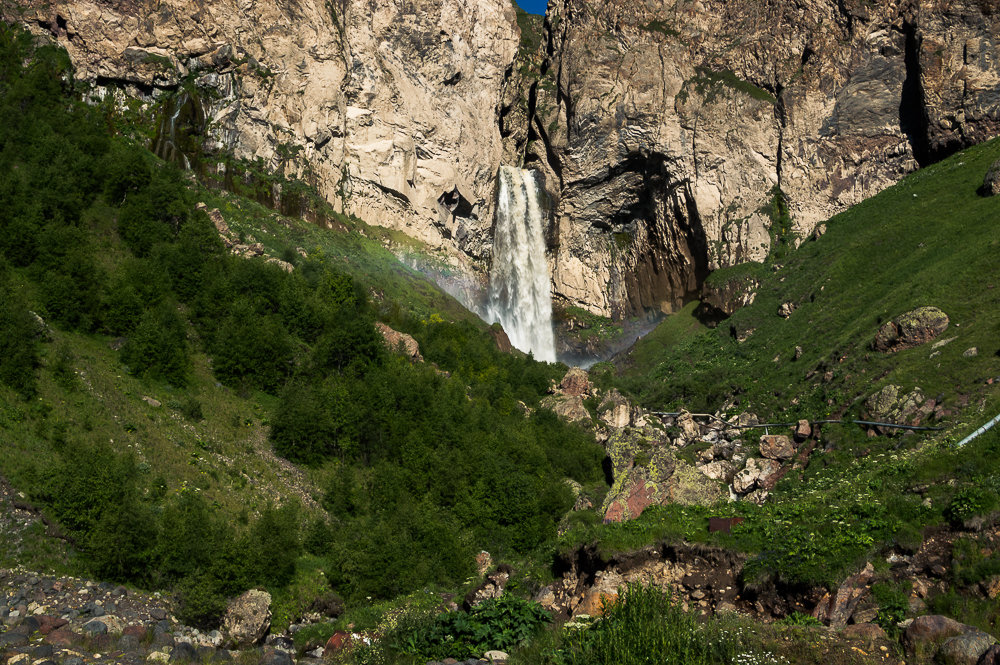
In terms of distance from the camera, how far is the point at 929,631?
12.0m

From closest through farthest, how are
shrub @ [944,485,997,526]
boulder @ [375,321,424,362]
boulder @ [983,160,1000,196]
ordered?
1. shrub @ [944,485,997,526]
2. boulder @ [375,321,424,362]
3. boulder @ [983,160,1000,196]

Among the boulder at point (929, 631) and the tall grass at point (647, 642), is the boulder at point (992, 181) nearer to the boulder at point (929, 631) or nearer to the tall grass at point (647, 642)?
the boulder at point (929, 631)

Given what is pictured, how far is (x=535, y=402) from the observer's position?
57.2m

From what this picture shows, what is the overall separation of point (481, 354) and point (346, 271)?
14.5 metres

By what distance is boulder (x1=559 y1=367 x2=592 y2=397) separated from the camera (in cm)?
5859

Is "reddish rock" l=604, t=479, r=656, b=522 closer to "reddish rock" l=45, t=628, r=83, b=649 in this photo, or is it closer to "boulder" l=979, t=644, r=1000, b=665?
"boulder" l=979, t=644, r=1000, b=665

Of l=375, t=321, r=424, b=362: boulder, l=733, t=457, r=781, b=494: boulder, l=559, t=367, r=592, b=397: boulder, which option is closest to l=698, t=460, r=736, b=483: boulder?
l=733, t=457, r=781, b=494: boulder

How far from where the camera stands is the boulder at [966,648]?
36.7 feet

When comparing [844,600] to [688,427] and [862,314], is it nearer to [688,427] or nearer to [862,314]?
[688,427]

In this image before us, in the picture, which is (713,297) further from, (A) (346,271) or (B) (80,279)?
(B) (80,279)

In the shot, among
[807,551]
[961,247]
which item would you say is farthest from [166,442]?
[961,247]

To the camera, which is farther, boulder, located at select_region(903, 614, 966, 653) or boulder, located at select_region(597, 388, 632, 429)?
boulder, located at select_region(597, 388, 632, 429)

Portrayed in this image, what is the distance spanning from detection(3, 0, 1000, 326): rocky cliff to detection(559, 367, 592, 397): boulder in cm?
3098

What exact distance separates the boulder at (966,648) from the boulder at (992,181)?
57798 millimetres
